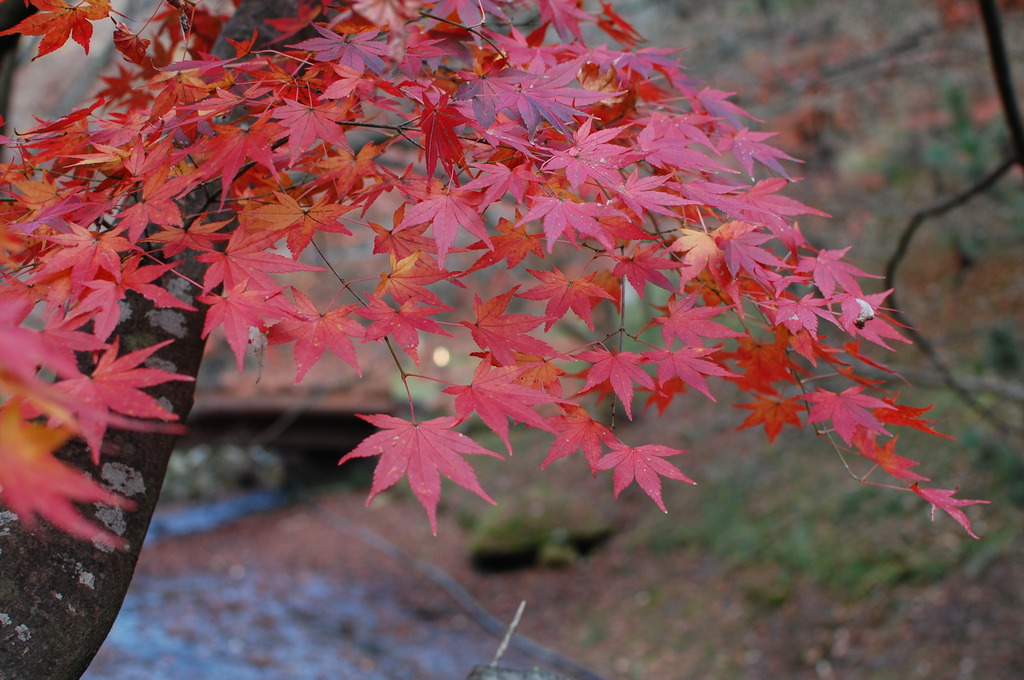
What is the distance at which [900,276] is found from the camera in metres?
6.67

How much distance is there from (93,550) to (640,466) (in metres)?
0.86

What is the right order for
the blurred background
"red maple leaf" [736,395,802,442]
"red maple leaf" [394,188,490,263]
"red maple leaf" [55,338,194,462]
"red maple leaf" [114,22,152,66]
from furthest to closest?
the blurred background
"red maple leaf" [736,395,802,442]
"red maple leaf" [114,22,152,66]
"red maple leaf" [394,188,490,263]
"red maple leaf" [55,338,194,462]

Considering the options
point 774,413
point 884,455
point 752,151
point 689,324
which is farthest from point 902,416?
point 752,151

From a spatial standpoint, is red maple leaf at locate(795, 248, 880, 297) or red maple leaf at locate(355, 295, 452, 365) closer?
red maple leaf at locate(355, 295, 452, 365)

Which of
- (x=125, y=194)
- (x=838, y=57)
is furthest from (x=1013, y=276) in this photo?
(x=125, y=194)

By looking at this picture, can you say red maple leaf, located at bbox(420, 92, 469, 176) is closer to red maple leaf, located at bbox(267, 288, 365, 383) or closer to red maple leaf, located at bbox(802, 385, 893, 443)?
red maple leaf, located at bbox(267, 288, 365, 383)

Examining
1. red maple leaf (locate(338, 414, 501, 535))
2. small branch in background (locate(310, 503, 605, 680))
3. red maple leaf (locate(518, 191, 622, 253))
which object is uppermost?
red maple leaf (locate(518, 191, 622, 253))

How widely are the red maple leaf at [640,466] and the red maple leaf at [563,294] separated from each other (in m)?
0.20

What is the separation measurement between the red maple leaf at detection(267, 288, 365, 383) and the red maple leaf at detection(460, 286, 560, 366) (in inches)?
6.1

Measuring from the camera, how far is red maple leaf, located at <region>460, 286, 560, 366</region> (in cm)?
95

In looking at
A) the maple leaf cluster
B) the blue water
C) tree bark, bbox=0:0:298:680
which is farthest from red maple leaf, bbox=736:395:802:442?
the blue water

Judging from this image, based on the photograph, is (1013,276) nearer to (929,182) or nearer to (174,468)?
(929,182)

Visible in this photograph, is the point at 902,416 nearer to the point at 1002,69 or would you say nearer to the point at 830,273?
the point at 830,273

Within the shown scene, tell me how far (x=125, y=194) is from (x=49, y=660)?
70 centimetres
